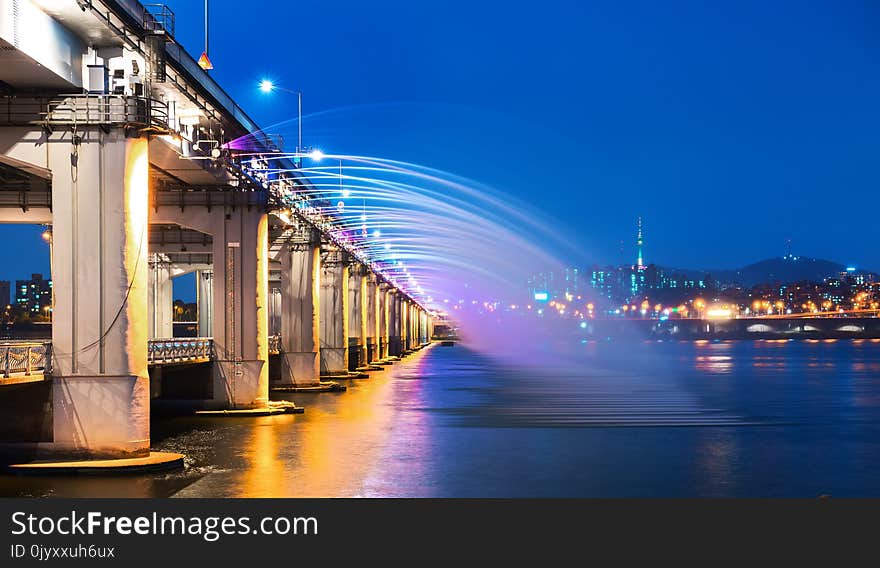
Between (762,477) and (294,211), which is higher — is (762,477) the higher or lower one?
the lower one

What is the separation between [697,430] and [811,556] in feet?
75.2

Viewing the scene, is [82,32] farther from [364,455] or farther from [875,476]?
[875,476]

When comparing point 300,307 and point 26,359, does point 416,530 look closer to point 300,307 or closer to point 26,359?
point 26,359

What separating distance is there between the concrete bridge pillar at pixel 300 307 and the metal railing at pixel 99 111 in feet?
106

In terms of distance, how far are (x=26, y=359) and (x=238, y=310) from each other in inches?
661

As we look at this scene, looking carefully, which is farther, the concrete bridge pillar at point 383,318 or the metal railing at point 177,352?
the concrete bridge pillar at point 383,318

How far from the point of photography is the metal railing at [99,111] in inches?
Answer: 1017

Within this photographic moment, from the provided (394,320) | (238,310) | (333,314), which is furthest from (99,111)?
(394,320)

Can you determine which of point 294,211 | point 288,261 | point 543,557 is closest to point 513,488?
point 543,557

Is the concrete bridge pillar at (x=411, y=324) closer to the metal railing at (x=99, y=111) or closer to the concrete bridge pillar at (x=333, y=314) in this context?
the concrete bridge pillar at (x=333, y=314)

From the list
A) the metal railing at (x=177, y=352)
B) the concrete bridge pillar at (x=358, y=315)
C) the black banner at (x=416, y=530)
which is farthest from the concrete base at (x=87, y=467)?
the concrete bridge pillar at (x=358, y=315)

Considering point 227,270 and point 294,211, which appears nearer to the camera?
point 227,270

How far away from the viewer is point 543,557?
50.8 feet

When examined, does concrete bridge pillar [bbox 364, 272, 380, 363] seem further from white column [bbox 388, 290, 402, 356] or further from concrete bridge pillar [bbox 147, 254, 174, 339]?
concrete bridge pillar [bbox 147, 254, 174, 339]
